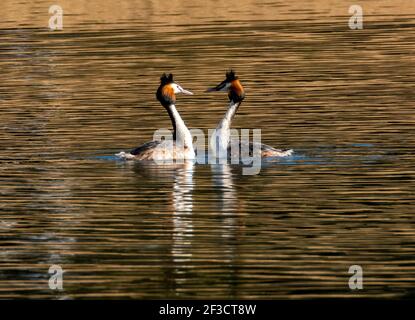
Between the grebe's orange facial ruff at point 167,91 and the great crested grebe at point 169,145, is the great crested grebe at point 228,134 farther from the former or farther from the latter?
the grebe's orange facial ruff at point 167,91

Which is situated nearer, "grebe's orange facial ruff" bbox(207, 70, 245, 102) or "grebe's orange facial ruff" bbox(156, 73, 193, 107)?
"grebe's orange facial ruff" bbox(156, 73, 193, 107)

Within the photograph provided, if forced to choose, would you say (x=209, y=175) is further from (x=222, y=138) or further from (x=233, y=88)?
(x=233, y=88)

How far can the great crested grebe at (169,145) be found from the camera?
942 inches

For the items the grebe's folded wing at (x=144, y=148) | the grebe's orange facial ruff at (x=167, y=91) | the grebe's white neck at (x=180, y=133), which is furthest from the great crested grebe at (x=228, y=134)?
the grebe's folded wing at (x=144, y=148)

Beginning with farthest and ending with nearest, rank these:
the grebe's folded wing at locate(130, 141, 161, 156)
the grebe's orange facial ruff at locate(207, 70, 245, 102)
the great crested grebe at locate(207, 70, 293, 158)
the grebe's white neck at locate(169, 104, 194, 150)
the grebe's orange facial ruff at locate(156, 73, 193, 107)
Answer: the grebe's orange facial ruff at locate(207, 70, 245, 102) < the grebe's orange facial ruff at locate(156, 73, 193, 107) < the grebe's white neck at locate(169, 104, 194, 150) < the grebe's folded wing at locate(130, 141, 161, 156) < the great crested grebe at locate(207, 70, 293, 158)

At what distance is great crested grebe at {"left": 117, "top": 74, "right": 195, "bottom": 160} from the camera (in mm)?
23922

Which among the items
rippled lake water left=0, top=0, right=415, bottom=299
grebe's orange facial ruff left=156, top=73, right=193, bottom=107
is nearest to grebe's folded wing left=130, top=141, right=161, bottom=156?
rippled lake water left=0, top=0, right=415, bottom=299

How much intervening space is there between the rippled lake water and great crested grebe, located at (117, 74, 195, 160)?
39 centimetres

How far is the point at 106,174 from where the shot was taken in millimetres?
22547

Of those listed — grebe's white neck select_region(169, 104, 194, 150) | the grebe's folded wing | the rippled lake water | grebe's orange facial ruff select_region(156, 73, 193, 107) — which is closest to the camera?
the rippled lake water

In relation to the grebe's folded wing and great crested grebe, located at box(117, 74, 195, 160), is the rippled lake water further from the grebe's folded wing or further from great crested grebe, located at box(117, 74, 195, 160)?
great crested grebe, located at box(117, 74, 195, 160)

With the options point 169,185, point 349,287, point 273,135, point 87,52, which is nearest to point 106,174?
point 169,185

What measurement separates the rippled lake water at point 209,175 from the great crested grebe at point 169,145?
1.29ft
